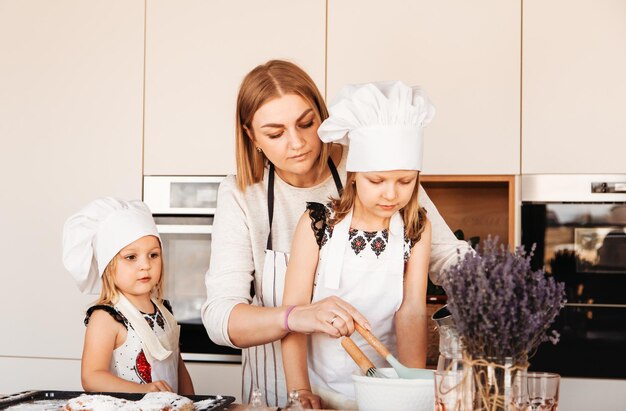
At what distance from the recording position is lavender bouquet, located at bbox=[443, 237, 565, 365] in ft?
2.84

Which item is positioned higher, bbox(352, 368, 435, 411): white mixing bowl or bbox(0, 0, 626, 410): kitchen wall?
bbox(0, 0, 626, 410): kitchen wall

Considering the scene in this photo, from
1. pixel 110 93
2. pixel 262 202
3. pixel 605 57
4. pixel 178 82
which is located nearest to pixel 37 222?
pixel 110 93

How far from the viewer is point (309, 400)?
4.17 feet

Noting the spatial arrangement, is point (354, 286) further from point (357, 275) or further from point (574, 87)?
point (574, 87)

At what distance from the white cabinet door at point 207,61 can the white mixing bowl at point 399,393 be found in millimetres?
1553

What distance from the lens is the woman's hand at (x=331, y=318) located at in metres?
1.17

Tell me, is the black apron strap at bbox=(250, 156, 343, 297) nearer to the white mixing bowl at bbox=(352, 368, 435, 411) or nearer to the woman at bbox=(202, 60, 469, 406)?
the woman at bbox=(202, 60, 469, 406)

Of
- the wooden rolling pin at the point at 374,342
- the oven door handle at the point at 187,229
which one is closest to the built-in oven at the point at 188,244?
the oven door handle at the point at 187,229

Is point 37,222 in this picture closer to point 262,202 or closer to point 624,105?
point 262,202

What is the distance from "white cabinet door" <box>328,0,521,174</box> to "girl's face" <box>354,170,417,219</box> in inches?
45.0

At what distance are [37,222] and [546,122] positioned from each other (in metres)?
1.65

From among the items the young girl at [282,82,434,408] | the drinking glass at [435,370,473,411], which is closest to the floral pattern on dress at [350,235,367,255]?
the young girl at [282,82,434,408]

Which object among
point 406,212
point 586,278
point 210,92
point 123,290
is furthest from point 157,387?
point 586,278

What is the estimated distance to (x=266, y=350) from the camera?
5.15 ft
